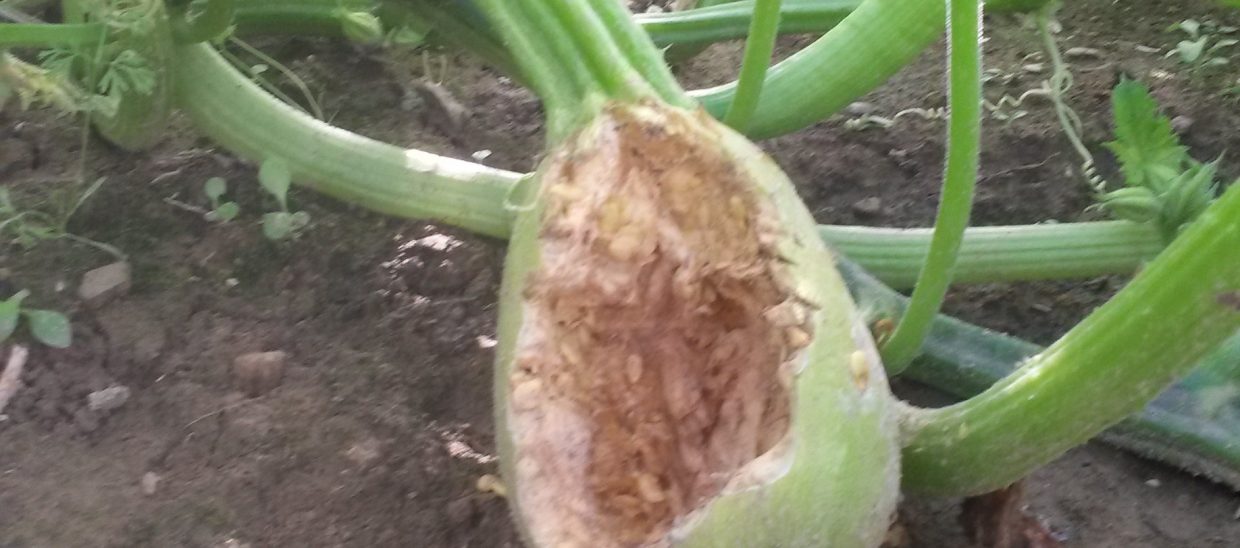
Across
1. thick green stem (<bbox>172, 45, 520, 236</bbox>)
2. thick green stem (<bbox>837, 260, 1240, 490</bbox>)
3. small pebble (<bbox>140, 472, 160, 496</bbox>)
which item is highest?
thick green stem (<bbox>837, 260, 1240, 490</bbox>)

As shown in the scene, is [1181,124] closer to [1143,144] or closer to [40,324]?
[1143,144]

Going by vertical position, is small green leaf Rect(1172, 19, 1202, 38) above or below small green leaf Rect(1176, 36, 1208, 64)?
above

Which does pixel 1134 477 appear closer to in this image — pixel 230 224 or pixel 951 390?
pixel 951 390

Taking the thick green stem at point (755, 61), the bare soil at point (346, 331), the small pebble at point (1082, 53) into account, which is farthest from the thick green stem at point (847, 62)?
the small pebble at point (1082, 53)

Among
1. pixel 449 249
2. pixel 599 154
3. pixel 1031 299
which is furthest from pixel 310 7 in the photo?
pixel 1031 299

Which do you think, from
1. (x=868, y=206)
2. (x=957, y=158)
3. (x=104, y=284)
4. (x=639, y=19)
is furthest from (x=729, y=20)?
(x=104, y=284)

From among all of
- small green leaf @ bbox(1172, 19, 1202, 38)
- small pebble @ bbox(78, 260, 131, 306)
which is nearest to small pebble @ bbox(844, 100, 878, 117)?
small green leaf @ bbox(1172, 19, 1202, 38)

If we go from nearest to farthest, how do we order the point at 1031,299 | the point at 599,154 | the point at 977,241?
the point at 599,154 < the point at 977,241 < the point at 1031,299

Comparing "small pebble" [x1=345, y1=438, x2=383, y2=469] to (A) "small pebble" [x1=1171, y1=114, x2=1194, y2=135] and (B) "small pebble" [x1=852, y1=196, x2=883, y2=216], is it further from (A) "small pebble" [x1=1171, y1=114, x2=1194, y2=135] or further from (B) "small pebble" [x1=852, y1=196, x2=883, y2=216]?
(A) "small pebble" [x1=1171, y1=114, x2=1194, y2=135]
